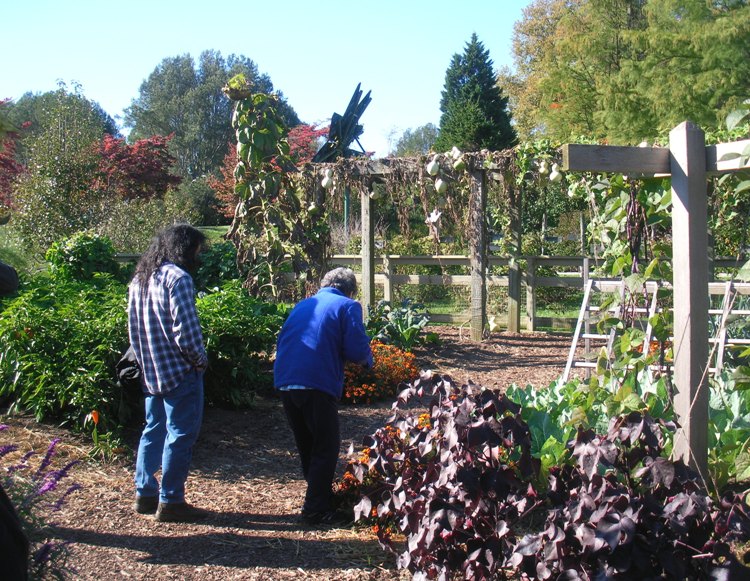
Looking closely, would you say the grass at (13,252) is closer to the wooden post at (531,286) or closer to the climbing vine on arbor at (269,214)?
the climbing vine on arbor at (269,214)

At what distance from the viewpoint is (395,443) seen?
3.90 metres

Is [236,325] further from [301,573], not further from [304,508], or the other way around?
[301,573]

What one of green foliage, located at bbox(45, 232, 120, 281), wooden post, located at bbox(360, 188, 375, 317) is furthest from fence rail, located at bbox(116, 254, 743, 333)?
green foliage, located at bbox(45, 232, 120, 281)

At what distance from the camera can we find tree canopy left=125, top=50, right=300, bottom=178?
151 ft

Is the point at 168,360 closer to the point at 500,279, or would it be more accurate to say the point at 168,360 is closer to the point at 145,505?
the point at 145,505

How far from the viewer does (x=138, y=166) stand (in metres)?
24.0

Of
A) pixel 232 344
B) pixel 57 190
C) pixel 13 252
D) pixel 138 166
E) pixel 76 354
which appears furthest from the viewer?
pixel 138 166

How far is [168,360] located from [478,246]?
6.64 meters

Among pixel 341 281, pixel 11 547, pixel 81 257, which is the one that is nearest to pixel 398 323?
pixel 81 257

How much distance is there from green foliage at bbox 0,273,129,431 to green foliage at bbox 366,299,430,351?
13.3 ft

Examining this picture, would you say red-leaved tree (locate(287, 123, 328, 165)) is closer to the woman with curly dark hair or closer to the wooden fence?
the wooden fence

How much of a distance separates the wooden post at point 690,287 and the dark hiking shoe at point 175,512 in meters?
2.62

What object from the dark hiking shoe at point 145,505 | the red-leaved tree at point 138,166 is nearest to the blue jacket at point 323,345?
the dark hiking shoe at point 145,505

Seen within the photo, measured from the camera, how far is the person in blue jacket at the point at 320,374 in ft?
13.7
